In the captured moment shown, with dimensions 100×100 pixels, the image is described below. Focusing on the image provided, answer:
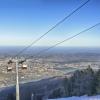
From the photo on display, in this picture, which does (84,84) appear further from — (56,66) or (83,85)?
(56,66)

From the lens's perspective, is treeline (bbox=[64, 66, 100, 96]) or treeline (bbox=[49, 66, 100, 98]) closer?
treeline (bbox=[64, 66, 100, 96])

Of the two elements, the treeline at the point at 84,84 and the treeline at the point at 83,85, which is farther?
the treeline at the point at 83,85

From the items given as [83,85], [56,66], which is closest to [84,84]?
[83,85]

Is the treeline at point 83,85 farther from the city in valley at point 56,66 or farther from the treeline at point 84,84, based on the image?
the city in valley at point 56,66

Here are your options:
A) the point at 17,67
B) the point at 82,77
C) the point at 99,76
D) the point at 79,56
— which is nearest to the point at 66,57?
the point at 79,56

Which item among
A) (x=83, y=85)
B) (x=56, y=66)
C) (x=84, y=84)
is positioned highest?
(x=56, y=66)

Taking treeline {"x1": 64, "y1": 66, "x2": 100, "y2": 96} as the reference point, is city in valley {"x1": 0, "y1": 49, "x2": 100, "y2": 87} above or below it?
Answer: above

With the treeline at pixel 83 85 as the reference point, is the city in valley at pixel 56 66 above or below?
above

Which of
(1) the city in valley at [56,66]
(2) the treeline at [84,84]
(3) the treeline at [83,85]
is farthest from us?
(1) the city in valley at [56,66]

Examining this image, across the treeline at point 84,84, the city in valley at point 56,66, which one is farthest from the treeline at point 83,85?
the city in valley at point 56,66

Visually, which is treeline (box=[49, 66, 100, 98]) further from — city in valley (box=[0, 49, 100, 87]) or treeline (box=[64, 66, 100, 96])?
city in valley (box=[0, 49, 100, 87])

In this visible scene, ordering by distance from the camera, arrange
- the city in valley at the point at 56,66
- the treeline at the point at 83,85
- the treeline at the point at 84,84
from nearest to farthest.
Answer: the treeline at the point at 84,84, the treeline at the point at 83,85, the city in valley at the point at 56,66

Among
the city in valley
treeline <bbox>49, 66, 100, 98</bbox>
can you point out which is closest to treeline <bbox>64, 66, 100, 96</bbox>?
treeline <bbox>49, 66, 100, 98</bbox>

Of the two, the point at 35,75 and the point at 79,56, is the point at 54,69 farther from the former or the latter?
the point at 79,56
